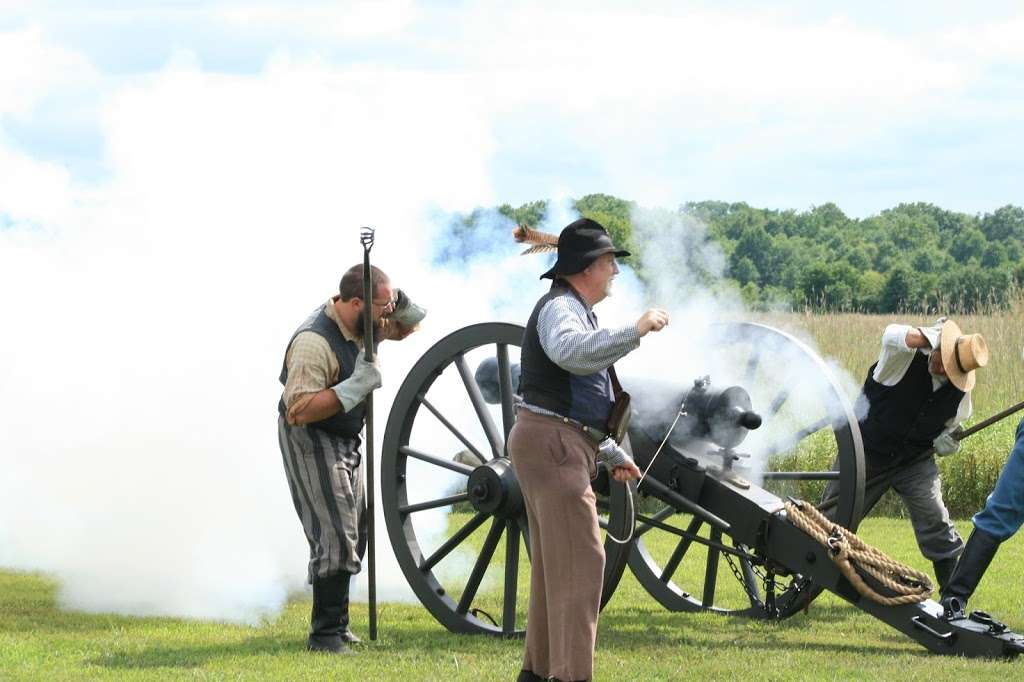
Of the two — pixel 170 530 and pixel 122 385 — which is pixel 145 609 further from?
pixel 122 385

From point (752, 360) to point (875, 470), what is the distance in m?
0.79

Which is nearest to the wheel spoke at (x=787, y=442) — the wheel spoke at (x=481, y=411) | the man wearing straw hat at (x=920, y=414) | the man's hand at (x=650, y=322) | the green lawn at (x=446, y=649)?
the man wearing straw hat at (x=920, y=414)

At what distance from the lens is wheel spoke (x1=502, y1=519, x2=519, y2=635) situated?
6.20 meters

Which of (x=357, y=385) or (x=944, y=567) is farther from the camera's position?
(x=944, y=567)

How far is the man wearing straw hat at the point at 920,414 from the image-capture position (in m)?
6.76

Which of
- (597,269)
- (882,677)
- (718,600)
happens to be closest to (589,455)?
(597,269)

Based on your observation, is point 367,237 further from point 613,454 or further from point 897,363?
point 897,363

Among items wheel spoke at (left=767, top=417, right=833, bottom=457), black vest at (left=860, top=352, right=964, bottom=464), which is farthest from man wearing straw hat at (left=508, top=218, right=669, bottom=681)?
wheel spoke at (left=767, top=417, right=833, bottom=457)

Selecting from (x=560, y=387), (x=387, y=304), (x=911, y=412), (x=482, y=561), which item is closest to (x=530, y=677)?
(x=560, y=387)

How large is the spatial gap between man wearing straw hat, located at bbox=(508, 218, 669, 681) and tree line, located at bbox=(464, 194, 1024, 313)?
2176mm

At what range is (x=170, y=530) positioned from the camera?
777 cm

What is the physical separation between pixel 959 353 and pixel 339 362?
2.87 meters

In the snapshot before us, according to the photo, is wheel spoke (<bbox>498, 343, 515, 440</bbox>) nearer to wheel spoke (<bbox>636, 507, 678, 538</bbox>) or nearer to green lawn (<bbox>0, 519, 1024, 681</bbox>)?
wheel spoke (<bbox>636, 507, 678, 538</bbox>)

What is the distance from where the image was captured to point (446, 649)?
600 centimetres
